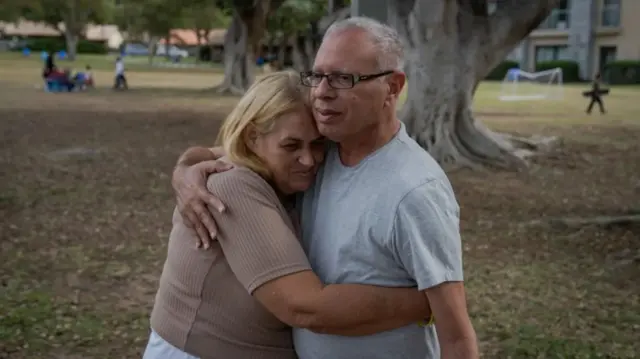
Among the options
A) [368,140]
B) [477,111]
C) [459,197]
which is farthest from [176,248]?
[477,111]

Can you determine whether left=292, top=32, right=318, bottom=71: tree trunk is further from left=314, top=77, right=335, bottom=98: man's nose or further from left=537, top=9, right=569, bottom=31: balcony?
left=314, top=77, right=335, bottom=98: man's nose

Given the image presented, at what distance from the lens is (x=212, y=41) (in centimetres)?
9819

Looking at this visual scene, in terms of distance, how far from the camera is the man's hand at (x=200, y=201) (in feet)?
8.16

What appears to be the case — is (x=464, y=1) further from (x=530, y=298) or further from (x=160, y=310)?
(x=160, y=310)

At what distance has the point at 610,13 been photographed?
56.2 metres

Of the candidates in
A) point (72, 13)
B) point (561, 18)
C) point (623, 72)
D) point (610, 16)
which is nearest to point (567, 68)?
point (610, 16)

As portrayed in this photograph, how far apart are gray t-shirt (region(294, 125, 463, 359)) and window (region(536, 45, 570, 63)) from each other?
6026 centimetres

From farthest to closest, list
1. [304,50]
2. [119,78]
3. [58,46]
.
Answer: [58,46]
[304,50]
[119,78]

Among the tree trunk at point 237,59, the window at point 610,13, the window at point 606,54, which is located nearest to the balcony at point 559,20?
the window at point 610,13

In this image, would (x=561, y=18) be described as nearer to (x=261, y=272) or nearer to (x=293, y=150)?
(x=293, y=150)

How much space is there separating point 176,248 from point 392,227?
0.68 m

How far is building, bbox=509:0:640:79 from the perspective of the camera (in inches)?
2137

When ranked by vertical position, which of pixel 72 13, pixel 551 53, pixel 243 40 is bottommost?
pixel 551 53

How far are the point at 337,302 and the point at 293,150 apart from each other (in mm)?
468
